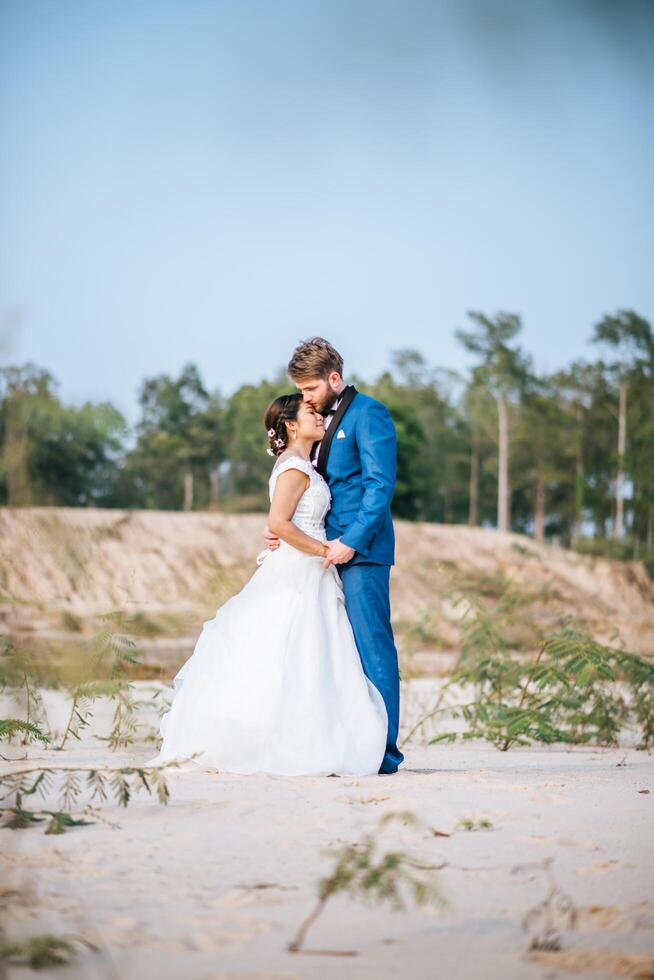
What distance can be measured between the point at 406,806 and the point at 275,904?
1.50 meters

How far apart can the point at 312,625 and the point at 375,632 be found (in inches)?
14.5

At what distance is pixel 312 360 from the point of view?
5.79 metres

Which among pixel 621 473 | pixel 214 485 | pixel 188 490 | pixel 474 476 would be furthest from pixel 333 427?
pixel 474 476

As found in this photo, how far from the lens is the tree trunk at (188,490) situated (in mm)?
47000

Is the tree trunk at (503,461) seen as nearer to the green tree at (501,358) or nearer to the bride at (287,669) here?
the green tree at (501,358)

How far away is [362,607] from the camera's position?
A: 18.6 ft

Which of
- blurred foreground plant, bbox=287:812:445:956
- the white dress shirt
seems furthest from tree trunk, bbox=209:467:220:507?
blurred foreground plant, bbox=287:812:445:956

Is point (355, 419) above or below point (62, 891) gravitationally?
above

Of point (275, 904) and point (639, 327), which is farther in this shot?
point (639, 327)

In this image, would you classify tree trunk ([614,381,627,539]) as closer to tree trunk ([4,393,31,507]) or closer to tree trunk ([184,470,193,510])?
tree trunk ([184,470,193,510])

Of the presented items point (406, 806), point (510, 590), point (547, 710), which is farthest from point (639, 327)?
point (406, 806)

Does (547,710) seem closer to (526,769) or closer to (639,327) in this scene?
(526,769)

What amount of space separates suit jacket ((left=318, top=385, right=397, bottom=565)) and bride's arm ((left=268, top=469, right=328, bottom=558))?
0.61ft

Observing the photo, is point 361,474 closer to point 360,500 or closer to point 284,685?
point 360,500
